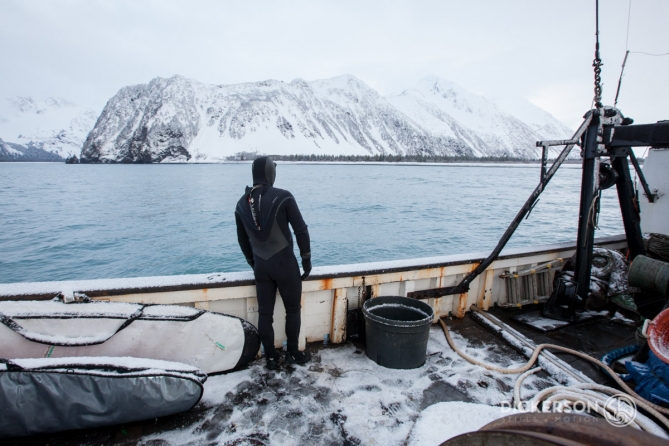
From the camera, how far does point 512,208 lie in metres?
24.6

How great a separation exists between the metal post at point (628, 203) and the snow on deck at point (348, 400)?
2.32 metres

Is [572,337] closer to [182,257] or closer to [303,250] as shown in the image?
[303,250]

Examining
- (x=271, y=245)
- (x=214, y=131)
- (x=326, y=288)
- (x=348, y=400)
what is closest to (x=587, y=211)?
(x=326, y=288)

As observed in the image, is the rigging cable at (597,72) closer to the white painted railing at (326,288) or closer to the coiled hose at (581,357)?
the white painted railing at (326,288)

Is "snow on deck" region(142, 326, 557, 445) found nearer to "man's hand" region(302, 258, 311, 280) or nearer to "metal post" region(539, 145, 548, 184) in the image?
"man's hand" region(302, 258, 311, 280)

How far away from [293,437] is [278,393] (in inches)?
17.4

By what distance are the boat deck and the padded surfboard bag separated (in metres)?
0.16

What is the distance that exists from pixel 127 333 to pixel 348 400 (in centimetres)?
167

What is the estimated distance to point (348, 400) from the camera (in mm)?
2547

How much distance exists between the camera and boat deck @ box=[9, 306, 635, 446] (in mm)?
2191

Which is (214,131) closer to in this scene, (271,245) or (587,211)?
(271,245)

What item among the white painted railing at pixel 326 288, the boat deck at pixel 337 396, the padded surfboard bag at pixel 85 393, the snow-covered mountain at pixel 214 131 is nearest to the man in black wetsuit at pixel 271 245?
the white painted railing at pixel 326 288

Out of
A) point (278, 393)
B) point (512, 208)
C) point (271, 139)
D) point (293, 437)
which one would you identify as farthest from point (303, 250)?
point (271, 139)

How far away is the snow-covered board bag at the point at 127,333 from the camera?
2.26 m
